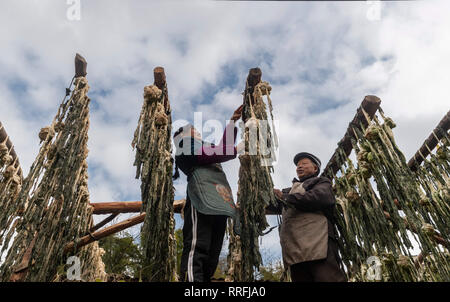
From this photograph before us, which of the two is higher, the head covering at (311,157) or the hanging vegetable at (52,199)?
the head covering at (311,157)

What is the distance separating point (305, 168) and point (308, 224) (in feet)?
2.32

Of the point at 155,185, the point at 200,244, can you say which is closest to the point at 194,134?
the point at 155,185

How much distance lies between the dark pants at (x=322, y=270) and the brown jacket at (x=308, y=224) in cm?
6

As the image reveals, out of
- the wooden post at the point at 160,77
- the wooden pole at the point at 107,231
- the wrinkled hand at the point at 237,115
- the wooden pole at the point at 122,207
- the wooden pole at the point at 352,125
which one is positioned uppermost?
the wooden post at the point at 160,77

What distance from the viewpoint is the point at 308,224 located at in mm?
3172

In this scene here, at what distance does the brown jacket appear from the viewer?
2.99 metres

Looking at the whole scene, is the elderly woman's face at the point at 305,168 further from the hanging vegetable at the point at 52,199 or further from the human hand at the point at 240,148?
the hanging vegetable at the point at 52,199

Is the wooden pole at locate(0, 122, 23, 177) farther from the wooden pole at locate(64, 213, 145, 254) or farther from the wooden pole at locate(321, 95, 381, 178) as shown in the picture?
the wooden pole at locate(321, 95, 381, 178)

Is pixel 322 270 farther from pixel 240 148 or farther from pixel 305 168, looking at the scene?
pixel 240 148

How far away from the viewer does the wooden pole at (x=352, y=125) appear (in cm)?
360

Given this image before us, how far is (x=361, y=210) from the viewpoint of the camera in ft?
11.4

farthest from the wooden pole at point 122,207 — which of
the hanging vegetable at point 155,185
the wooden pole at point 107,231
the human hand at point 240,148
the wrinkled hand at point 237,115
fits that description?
the human hand at point 240,148

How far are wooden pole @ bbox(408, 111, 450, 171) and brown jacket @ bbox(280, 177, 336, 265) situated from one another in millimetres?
1400

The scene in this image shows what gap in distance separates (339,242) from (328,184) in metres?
0.69
